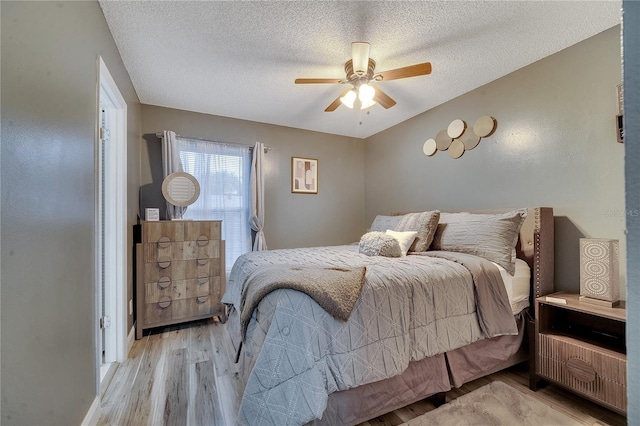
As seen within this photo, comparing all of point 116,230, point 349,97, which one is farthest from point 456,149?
point 116,230

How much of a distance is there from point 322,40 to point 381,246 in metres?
1.75

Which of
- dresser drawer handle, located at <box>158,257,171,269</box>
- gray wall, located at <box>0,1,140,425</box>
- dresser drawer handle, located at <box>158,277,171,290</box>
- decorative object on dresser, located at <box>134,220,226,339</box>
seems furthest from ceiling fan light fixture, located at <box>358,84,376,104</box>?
dresser drawer handle, located at <box>158,277,171,290</box>

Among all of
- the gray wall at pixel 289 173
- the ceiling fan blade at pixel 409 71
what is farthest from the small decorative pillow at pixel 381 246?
the gray wall at pixel 289 173

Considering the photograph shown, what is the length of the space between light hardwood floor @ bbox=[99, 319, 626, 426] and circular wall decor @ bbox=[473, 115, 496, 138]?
7.05 feet

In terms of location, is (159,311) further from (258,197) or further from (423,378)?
(423,378)

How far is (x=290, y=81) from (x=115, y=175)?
179 cm

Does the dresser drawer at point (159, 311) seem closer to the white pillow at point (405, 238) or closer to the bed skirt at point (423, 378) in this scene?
the bed skirt at point (423, 378)

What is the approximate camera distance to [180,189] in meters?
3.01

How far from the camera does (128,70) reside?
94.3 inches

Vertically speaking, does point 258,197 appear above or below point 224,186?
below

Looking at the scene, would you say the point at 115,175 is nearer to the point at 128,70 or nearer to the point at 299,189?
the point at 128,70

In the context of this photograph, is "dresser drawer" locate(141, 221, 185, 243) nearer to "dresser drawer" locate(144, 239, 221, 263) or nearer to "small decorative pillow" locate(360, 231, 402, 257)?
"dresser drawer" locate(144, 239, 221, 263)

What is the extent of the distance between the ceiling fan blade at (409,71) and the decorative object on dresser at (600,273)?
1584 mm

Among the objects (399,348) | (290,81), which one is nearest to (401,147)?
(290,81)
